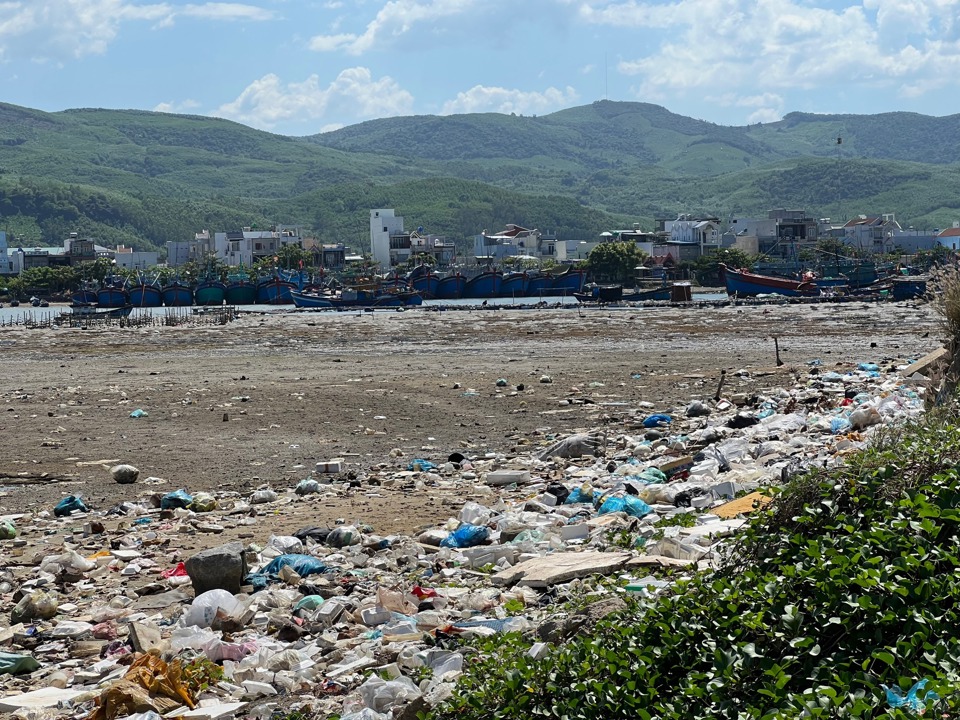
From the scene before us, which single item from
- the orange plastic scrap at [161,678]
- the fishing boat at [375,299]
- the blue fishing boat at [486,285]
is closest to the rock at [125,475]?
the orange plastic scrap at [161,678]

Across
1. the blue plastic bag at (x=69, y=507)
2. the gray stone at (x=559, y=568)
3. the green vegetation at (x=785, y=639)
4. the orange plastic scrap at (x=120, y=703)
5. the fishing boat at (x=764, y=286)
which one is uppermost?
the green vegetation at (x=785, y=639)

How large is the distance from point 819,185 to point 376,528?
203 metres

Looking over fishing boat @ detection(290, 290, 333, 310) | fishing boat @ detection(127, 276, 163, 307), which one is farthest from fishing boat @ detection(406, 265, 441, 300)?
fishing boat @ detection(127, 276, 163, 307)

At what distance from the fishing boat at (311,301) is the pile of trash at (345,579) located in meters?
52.7

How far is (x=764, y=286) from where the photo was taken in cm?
6056

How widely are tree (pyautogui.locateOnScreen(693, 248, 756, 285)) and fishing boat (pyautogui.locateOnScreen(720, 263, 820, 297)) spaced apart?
20116 millimetres

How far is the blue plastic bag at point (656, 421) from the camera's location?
11552 millimetres

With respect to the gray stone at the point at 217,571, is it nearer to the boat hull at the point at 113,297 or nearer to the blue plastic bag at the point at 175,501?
the blue plastic bag at the point at 175,501

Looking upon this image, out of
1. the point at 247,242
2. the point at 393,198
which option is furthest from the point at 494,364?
the point at 393,198

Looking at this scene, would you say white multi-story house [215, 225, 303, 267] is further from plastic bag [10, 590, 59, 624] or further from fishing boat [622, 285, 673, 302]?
plastic bag [10, 590, 59, 624]

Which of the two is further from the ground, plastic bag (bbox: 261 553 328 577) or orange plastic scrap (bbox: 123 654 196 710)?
orange plastic scrap (bbox: 123 654 196 710)

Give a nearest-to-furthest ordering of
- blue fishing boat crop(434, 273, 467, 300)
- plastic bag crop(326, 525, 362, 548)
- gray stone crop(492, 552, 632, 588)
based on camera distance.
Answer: gray stone crop(492, 552, 632, 588) < plastic bag crop(326, 525, 362, 548) < blue fishing boat crop(434, 273, 467, 300)

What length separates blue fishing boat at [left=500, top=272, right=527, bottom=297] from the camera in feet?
236

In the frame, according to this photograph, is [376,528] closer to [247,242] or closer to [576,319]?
[576,319]
